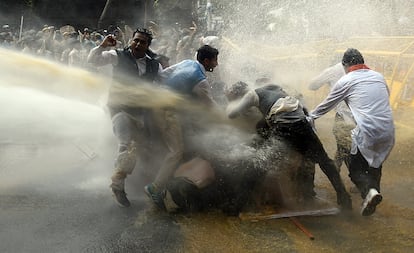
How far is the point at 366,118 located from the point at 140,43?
2562mm

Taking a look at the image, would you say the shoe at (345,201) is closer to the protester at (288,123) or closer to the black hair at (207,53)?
the protester at (288,123)

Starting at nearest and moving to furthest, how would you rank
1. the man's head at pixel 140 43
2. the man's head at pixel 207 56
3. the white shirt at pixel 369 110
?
the white shirt at pixel 369 110, the man's head at pixel 140 43, the man's head at pixel 207 56

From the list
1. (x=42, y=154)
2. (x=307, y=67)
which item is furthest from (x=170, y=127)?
(x=307, y=67)

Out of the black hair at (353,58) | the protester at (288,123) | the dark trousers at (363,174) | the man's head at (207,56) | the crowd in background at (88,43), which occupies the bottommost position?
the crowd in background at (88,43)

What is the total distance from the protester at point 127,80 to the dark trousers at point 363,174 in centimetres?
237

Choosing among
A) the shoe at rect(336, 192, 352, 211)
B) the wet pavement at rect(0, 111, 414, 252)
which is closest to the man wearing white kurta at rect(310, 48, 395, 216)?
the shoe at rect(336, 192, 352, 211)

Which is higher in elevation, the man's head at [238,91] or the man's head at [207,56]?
the man's head at [207,56]

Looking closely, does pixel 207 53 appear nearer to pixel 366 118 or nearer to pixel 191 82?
pixel 191 82

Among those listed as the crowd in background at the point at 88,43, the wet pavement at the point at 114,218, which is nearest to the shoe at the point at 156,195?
the wet pavement at the point at 114,218

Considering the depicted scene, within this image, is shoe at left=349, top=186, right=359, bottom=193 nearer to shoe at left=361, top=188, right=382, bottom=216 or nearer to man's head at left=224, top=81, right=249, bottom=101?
shoe at left=361, top=188, right=382, bottom=216

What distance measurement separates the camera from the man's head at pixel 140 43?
486 centimetres

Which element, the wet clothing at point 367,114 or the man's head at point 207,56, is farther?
the man's head at point 207,56

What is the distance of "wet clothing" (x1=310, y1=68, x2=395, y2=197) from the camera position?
14.8 feet

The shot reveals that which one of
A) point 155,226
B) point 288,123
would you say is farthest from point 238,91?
point 155,226
